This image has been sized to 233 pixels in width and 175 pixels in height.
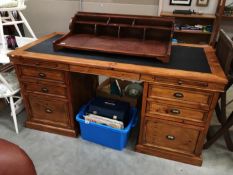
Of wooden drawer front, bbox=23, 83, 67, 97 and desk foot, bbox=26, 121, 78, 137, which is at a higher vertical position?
wooden drawer front, bbox=23, 83, 67, 97

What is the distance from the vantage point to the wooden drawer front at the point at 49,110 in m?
1.73

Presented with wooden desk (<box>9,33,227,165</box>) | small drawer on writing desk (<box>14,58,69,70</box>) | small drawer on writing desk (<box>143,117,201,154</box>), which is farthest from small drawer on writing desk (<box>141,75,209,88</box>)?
small drawer on writing desk (<box>14,58,69,70</box>)

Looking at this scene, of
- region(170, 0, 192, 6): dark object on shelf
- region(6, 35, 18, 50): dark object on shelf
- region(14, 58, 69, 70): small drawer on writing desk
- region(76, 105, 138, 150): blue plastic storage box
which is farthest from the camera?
region(170, 0, 192, 6): dark object on shelf

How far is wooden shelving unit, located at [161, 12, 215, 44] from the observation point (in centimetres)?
269

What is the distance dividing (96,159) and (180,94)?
86 cm

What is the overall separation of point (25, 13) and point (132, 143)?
303 cm

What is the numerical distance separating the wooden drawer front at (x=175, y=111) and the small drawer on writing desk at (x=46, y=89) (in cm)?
71

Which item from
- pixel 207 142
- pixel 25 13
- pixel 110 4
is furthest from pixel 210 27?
pixel 25 13

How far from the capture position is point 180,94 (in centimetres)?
135

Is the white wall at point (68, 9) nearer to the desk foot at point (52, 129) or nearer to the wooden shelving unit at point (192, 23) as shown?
the wooden shelving unit at point (192, 23)

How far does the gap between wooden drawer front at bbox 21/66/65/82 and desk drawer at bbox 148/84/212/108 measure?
706 millimetres

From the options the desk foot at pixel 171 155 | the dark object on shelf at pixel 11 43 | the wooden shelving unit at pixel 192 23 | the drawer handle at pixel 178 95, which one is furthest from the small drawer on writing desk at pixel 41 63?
the wooden shelving unit at pixel 192 23

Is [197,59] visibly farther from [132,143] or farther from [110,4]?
[110,4]

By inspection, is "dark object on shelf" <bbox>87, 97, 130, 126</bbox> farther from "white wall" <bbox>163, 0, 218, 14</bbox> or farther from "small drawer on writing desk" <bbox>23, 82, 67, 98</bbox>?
"white wall" <bbox>163, 0, 218, 14</bbox>
